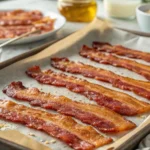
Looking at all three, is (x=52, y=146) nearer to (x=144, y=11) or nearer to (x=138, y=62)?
(x=138, y=62)

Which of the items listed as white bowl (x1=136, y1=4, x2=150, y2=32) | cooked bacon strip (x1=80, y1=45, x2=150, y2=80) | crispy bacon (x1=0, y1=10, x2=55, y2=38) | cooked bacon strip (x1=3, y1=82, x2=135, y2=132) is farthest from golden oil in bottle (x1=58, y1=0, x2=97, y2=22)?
cooked bacon strip (x1=3, y1=82, x2=135, y2=132)

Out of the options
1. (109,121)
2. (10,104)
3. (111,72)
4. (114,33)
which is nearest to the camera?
(109,121)

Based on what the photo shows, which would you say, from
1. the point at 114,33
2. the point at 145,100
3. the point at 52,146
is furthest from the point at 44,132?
the point at 114,33

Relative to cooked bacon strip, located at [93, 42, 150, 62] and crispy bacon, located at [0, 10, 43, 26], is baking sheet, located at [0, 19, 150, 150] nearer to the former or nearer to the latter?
cooked bacon strip, located at [93, 42, 150, 62]

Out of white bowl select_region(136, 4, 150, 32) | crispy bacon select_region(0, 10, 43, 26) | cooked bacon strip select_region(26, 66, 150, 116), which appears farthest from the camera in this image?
crispy bacon select_region(0, 10, 43, 26)

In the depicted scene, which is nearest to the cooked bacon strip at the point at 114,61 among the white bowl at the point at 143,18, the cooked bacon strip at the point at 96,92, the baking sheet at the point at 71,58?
the baking sheet at the point at 71,58

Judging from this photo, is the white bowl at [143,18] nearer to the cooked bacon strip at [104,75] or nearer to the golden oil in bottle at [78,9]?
the golden oil in bottle at [78,9]

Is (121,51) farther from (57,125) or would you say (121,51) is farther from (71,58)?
(57,125)
